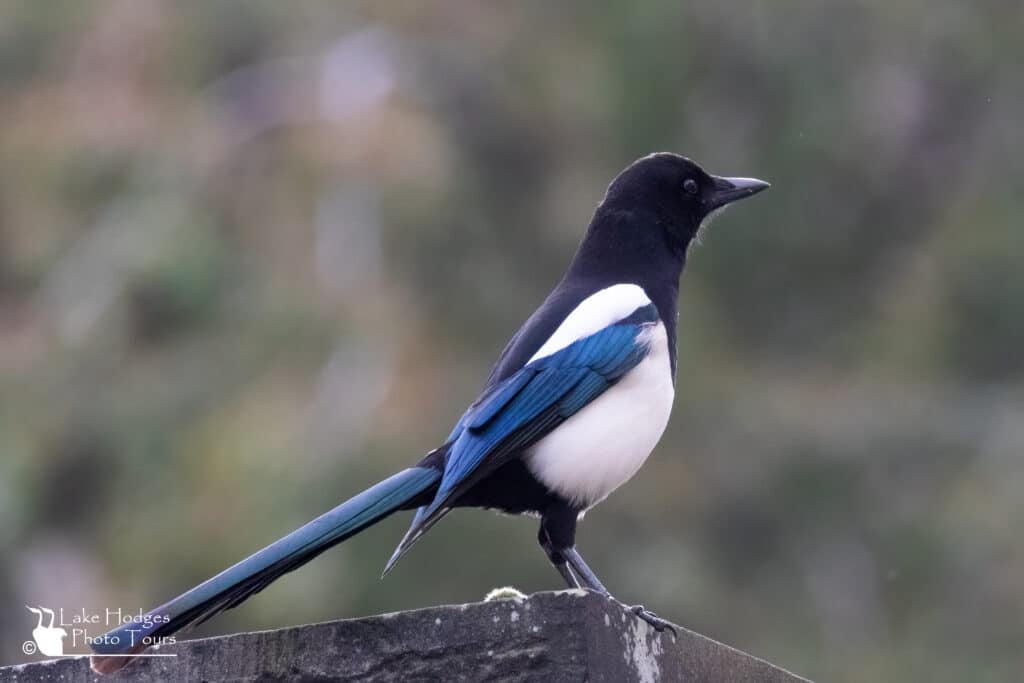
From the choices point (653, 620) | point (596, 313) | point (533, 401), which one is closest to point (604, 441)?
point (533, 401)

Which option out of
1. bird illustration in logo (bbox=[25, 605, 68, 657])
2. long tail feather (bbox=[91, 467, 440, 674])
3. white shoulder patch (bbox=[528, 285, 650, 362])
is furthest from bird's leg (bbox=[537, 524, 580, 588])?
bird illustration in logo (bbox=[25, 605, 68, 657])

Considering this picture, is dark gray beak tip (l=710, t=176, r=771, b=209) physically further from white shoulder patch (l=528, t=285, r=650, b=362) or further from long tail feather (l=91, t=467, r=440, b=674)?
long tail feather (l=91, t=467, r=440, b=674)

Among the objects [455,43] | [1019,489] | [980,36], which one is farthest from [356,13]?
[1019,489]

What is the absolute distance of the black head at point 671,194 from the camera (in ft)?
12.7

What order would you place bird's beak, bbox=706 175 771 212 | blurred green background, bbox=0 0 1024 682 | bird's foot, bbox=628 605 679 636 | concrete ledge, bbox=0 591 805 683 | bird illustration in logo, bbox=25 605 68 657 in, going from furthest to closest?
blurred green background, bbox=0 0 1024 682
bird's beak, bbox=706 175 771 212
bird illustration in logo, bbox=25 605 68 657
bird's foot, bbox=628 605 679 636
concrete ledge, bbox=0 591 805 683

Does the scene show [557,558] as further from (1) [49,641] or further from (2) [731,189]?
(2) [731,189]

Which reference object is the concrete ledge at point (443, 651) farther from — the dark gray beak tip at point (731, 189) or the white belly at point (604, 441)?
the dark gray beak tip at point (731, 189)

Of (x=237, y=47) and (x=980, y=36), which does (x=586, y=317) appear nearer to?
(x=237, y=47)

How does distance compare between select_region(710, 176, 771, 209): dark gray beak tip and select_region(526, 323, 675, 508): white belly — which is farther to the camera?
select_region(710, 176, 771, 209): dark gray beak tip

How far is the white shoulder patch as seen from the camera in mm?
3375

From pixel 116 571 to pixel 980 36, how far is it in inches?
217

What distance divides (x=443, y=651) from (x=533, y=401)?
0.93 m

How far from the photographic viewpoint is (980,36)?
9.42 m

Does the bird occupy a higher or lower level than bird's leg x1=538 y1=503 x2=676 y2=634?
higher
